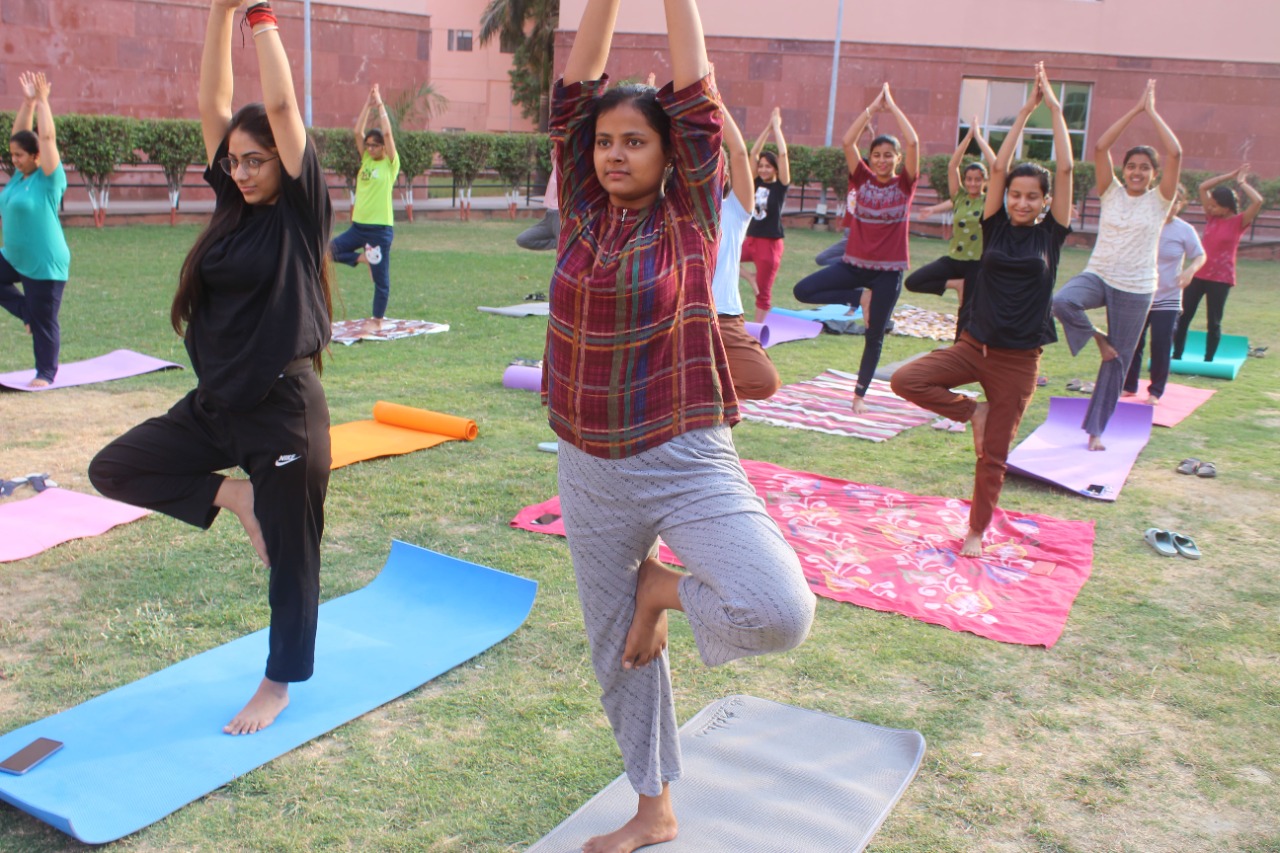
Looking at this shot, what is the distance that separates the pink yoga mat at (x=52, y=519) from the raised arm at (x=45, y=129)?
9.80 feet

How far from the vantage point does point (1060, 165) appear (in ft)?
17.5

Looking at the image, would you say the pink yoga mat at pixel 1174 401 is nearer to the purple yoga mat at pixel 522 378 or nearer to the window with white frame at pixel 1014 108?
the purple yoga mat at pixel 522 378

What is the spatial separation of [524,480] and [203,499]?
2.84m

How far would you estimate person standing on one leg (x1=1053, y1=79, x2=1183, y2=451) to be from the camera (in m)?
7.39

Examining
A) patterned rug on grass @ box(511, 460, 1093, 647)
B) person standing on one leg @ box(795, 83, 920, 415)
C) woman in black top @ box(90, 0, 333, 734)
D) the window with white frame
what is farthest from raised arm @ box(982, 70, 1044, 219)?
the window with white frame

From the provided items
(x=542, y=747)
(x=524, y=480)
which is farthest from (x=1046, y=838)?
(x=524, y=480)

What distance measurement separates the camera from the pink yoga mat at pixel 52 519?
4918 millimetres

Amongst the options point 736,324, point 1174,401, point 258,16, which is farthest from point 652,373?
point 1174,401

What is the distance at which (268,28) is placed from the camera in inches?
124

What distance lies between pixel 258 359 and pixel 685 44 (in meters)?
1.52

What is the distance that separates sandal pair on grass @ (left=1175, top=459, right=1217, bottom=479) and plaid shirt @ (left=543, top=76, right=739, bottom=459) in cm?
557

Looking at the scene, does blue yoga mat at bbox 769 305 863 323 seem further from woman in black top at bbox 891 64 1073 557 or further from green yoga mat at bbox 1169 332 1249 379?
woman in black top at bbox 891 64 1073 557

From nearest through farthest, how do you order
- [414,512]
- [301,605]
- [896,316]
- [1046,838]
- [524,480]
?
[1046,838] < [301,605] < [414,512] < [524,480] < [896,316]

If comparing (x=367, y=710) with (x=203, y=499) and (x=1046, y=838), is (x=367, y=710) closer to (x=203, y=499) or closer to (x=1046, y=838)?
(x=203, y=499)
